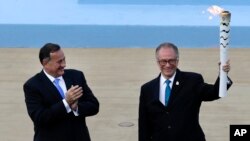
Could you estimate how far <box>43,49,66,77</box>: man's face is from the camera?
3744mm

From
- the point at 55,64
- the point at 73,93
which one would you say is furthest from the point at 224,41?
the point at 55,64

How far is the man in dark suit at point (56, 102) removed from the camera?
12.2 ft

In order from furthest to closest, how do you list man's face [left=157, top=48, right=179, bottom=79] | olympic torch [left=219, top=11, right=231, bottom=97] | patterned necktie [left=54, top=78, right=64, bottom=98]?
patterned necktie [left=54, top=78, right=64, bottom=98]
man's face [left=157, top=48, right=179, bottom=79]
olympic torch [left=219, top=11, right=231, bottom=97]

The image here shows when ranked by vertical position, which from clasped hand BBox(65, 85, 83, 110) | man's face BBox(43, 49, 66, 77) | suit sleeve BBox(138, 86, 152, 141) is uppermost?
man's face BBox(43, 49, 66, 77)

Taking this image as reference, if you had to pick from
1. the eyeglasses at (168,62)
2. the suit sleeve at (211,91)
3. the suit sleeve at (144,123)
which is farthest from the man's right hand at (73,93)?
the suit sleeve at (211,91)

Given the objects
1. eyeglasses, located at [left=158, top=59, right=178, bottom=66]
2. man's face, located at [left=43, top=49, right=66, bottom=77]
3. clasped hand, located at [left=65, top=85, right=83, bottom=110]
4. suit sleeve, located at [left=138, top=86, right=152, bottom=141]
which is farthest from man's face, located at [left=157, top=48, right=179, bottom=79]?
man's face, located at [left=43, top=49, right=66, bottom=77]

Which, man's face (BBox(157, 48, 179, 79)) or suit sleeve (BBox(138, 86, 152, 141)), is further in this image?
suit sleeve (BBox(138, 86, 152, 141))

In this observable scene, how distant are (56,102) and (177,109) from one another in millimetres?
941

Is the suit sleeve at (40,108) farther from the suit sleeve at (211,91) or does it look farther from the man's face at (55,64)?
the suit sleeve at (211,91)

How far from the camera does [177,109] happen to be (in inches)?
148

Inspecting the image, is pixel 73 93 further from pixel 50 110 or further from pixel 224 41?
pixel 224 41

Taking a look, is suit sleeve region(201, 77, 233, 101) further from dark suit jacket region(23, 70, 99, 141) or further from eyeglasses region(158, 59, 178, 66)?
dark suit jacket region(23, 70, 99, 141)

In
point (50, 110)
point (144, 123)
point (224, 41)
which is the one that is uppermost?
point (224, 41)

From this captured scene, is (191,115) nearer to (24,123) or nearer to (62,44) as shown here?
(24,123)
